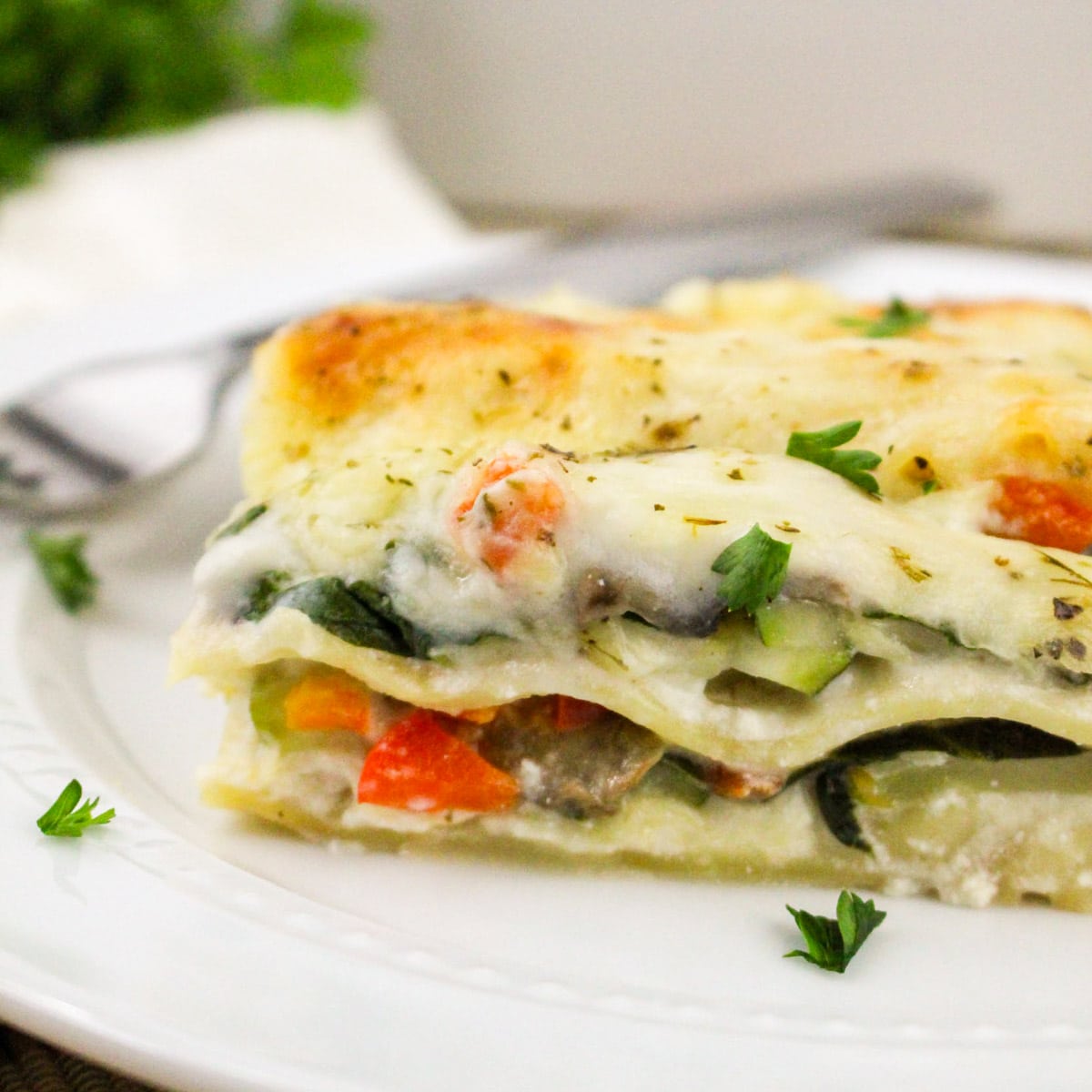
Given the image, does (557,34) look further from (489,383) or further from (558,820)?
(558,820)

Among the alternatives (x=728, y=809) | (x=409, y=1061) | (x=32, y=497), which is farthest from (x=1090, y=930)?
(x=32, y=497)

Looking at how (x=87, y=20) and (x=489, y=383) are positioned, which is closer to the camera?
(x=489, y=383)

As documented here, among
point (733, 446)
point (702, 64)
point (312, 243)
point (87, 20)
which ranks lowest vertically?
point (312, 243)

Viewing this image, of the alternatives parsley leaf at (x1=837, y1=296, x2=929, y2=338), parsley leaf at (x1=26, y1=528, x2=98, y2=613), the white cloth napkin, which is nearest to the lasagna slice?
parsley leaf at (x1=837, y1=296, x2=929, y2=338)

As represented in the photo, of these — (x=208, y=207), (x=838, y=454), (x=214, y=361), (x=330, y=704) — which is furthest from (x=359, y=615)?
(x=208, y=207)

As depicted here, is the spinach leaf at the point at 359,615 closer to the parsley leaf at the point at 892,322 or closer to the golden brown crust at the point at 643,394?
the golden brown crust at the point at 643,394

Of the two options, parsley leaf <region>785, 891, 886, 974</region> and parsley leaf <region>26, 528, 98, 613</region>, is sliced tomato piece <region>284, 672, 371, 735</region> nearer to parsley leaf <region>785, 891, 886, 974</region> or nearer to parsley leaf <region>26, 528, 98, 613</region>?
parsley leaf <region>785, 891, 886, 974</region>
